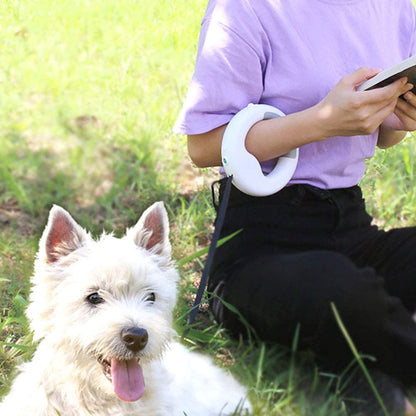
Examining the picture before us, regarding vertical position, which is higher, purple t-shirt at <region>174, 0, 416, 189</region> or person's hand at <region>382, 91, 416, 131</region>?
purple t-shirt at <region>174, 0, 416, 189</region>

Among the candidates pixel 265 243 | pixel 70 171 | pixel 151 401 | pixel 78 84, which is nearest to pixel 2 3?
pixel 78 84

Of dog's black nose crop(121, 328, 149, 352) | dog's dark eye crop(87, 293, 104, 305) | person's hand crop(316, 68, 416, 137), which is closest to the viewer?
dog's black nose crop(121, 328, 149, 352)

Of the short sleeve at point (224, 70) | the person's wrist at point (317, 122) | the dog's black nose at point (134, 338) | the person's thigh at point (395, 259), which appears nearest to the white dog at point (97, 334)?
the dog's black nose at point (134, 338)

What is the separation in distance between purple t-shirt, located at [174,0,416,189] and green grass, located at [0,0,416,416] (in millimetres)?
763

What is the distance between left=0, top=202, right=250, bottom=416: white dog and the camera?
1750mm

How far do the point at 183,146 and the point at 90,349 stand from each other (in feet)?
6.49

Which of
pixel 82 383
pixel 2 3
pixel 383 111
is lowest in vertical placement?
pixel 82 383

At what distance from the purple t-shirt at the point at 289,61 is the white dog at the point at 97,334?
45cm

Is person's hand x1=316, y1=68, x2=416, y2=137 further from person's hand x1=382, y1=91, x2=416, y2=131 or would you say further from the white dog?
the white dog

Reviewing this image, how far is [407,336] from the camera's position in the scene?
6.09ft

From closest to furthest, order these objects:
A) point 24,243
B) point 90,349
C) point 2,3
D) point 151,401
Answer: point 90,349, point 151,401, point 24,243, point 2,3

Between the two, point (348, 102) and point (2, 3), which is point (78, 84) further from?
point (348, 102)

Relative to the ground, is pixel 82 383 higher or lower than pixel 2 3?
lower

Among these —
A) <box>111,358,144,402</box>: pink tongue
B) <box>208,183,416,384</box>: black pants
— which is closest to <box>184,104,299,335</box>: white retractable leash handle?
<box>208,183,416,384</box>: black pants
